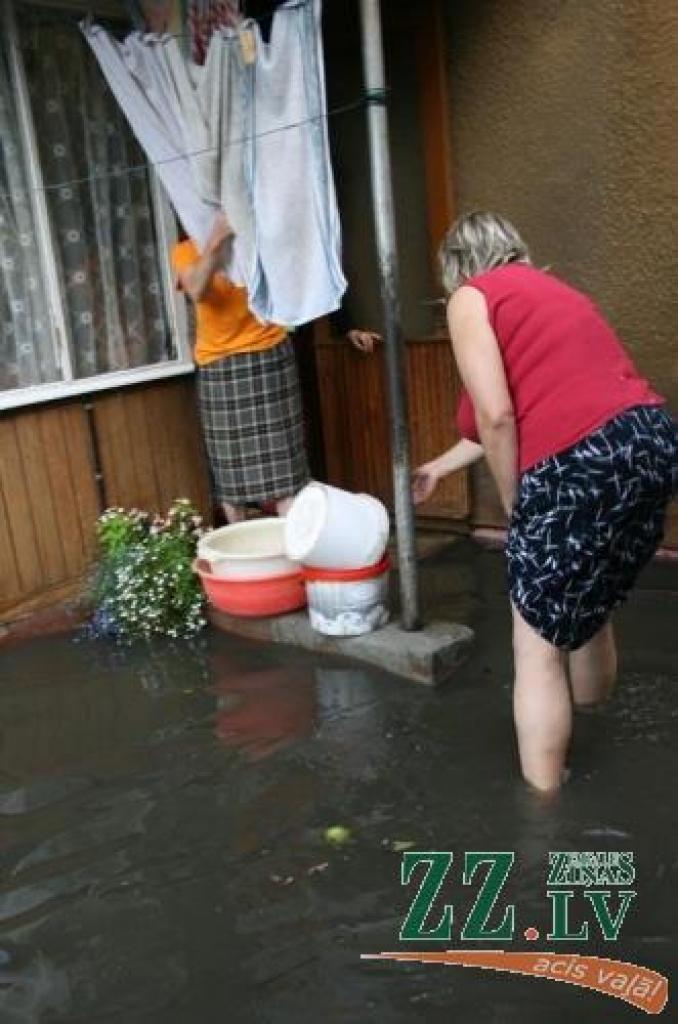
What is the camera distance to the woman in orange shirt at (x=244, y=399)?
4613mm

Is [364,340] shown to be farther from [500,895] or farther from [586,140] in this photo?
[500,895]

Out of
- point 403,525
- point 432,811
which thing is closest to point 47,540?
point 403,525

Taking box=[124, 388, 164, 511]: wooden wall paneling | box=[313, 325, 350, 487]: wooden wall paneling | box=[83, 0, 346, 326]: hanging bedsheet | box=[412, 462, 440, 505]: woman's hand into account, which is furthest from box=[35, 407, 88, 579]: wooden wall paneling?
box=[412, 462, 440, 505]: woman's hand

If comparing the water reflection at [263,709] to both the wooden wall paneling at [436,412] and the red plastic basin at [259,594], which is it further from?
the wooden wall paneling at [436,412]

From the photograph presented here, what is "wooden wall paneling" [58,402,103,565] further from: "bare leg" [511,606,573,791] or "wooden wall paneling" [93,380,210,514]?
"bare leg" [511,606,573,791]

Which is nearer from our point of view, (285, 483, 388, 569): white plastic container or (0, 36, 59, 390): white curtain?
(285, 483, 388, 569): white plastic container

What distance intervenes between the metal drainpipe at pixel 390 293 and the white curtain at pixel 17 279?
1.91m

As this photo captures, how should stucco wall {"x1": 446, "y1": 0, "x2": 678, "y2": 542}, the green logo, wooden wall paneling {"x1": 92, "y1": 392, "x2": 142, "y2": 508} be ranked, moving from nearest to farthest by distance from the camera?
the green logo < stucco wall {"x1": 446, "y1": 0, "x2": 678, "y2": 542} < wooden wall paneling {"x1": 92, "y1": 392, "x2": 142, "y2": 508}

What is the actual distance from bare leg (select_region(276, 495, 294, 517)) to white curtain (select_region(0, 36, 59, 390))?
127 cm

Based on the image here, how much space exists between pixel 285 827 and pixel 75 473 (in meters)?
2.49

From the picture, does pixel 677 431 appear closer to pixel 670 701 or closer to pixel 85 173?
pixel 670 701

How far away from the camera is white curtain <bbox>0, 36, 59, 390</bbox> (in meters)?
4.51

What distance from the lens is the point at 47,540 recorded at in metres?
4.73

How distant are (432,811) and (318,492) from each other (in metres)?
1.45
